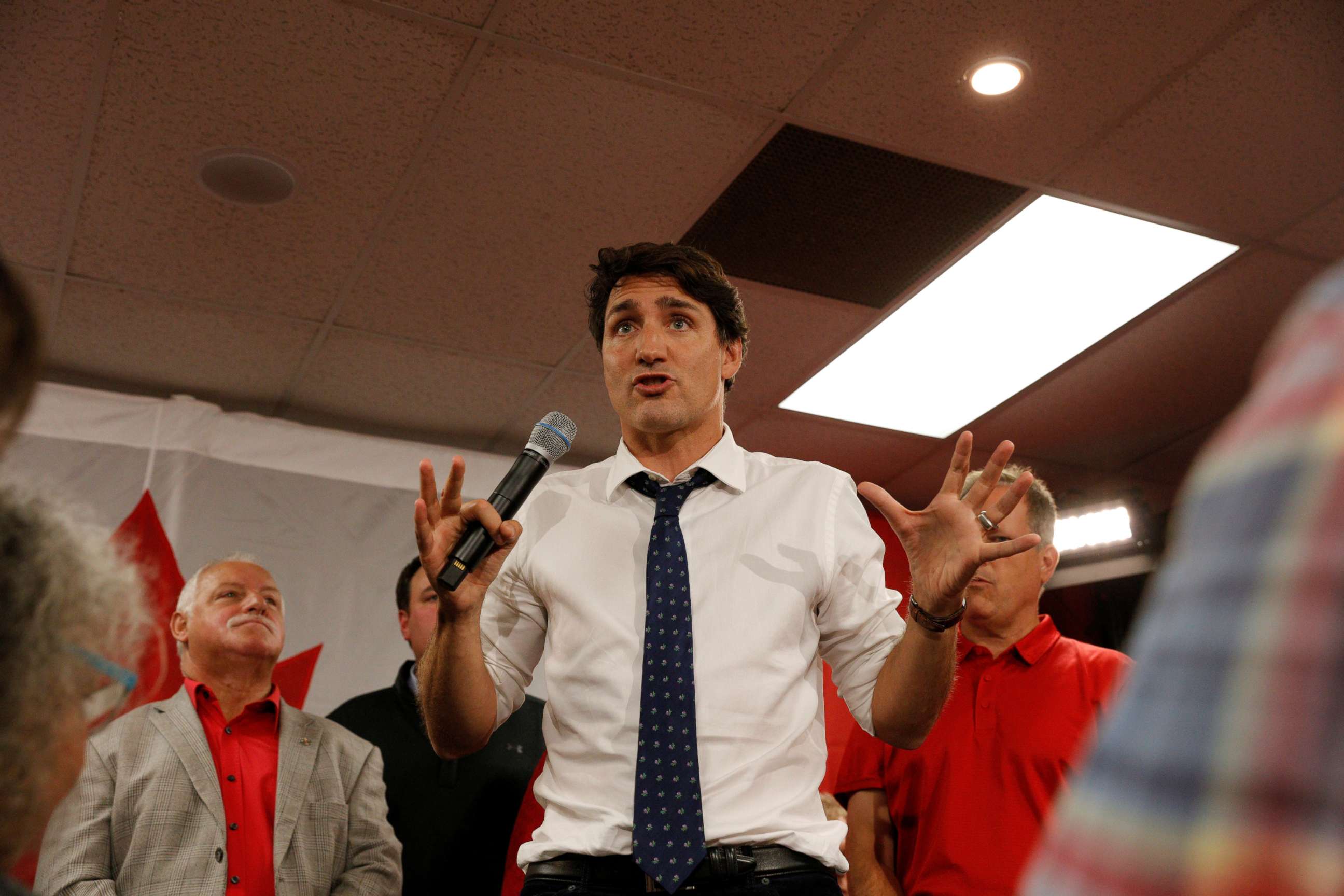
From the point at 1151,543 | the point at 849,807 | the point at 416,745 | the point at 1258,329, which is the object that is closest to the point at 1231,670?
the point at 849,807

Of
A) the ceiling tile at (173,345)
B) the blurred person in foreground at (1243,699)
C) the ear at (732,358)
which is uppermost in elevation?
the ceiling tile at (173,345)

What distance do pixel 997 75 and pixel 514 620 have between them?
1.75 metres

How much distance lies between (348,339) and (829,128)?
6.33ft

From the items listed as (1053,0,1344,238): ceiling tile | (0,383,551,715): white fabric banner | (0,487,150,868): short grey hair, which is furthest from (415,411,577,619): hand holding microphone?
(0,383,551,715): white fabric banner

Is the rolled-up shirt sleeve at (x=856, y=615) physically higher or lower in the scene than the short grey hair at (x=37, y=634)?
higher

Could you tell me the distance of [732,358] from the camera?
206 cm

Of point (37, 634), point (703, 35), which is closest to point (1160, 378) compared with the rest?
point (703, 35)

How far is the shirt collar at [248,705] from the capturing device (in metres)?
2.70

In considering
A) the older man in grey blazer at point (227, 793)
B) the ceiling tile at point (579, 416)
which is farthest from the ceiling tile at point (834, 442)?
the older man in grey blazer at point (227, 793)

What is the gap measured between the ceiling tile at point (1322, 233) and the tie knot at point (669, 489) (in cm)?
229

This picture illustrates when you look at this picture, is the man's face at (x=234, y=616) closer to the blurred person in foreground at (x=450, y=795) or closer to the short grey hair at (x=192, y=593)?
the short grey hair at (x=192, y=593)

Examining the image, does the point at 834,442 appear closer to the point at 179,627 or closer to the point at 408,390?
the point at 408,390

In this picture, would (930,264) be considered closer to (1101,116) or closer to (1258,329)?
(1101,116)

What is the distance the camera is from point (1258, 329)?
3.70 metres
